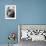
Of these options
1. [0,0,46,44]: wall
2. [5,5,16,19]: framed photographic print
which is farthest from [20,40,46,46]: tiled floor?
[5,5,16,19]: framed photographic print

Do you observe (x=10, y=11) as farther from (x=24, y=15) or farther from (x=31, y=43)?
(x=31, y=43)

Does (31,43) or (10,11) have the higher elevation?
(10,11)

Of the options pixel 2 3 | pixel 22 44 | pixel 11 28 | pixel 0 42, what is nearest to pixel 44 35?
pixel 22 44

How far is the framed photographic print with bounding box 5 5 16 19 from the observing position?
3143 mm

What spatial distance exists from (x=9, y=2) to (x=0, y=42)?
1.02m

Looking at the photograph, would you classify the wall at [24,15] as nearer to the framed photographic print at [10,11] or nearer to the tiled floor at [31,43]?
the framed photographic print at [10,11]

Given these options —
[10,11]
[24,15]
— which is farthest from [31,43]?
[10,11]

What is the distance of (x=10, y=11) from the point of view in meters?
3.16

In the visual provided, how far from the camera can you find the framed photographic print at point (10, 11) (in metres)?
3.14

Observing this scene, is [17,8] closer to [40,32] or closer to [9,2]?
[9,2]

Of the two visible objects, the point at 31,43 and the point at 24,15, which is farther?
the point at 24,15

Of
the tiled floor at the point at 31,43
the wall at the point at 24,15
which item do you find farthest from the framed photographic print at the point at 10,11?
the tiled floor at the point at 31,43

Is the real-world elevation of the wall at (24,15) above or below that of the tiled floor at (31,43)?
above

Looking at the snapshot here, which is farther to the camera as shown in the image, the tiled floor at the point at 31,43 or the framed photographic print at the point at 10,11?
the framed photographic print at the point at 10,11
